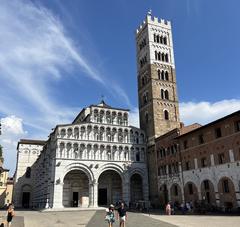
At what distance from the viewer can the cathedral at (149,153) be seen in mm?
32875

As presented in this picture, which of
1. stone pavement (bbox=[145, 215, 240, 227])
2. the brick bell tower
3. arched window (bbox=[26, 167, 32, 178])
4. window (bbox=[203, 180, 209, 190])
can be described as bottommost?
stone pavement (bbox=[145, 215, 240, 227])

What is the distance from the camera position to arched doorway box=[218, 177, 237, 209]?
98.9 feet

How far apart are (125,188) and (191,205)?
14.8 meters

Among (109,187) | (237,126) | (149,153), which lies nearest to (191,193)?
(237,126)

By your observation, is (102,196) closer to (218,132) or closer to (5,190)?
(218,132)

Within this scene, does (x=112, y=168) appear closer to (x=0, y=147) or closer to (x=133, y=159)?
(x=133, y=159)

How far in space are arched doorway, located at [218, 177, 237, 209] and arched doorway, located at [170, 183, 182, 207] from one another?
28.8 feet

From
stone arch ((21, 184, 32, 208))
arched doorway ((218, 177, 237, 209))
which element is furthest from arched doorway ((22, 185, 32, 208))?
arched doorway ((218, 177, 237, 209))

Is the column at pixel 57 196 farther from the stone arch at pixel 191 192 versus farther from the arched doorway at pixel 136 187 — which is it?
the stone arch at pixel 191 192

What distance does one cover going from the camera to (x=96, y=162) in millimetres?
46094

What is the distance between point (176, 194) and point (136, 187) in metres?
11.1

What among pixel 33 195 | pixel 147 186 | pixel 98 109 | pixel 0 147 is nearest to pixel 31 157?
pixel 33 195

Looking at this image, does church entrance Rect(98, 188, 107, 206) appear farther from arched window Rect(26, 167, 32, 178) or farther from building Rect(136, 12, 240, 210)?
arched window Rect(26, 167, 32, 178)

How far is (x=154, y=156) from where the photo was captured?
48125 millimetres
